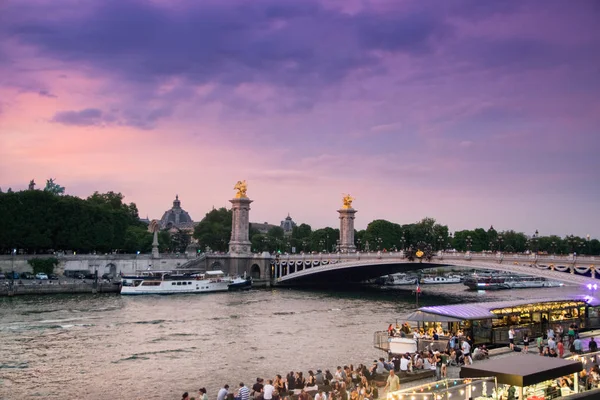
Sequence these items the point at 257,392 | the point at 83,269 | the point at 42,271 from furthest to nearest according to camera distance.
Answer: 1. the point at 83,269
2. the point at 42,271
3. the point at 257,392

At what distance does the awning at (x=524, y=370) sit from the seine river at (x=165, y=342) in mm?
13529

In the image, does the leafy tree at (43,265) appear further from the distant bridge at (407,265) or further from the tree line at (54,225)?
the distant bridge at (407,265)

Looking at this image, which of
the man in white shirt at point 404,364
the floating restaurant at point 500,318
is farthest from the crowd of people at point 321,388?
the floating restaurant at point 500,318

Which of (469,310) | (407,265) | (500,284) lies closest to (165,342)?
(469,310)

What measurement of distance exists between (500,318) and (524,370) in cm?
1596

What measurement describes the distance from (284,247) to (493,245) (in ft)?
160

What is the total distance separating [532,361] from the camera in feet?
58.5

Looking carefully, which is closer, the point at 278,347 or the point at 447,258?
the point at 278,347

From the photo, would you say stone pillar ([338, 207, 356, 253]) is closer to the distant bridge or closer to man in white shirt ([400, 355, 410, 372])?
the distant bridge

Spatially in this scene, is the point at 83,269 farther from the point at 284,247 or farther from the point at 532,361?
the point at 532,361

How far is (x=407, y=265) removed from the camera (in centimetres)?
7762

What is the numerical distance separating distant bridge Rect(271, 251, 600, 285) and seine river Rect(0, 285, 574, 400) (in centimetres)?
711

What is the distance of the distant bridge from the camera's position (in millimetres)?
49438

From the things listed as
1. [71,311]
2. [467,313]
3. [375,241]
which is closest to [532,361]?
[467,313]
